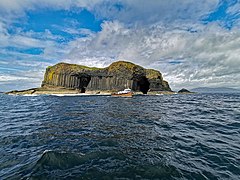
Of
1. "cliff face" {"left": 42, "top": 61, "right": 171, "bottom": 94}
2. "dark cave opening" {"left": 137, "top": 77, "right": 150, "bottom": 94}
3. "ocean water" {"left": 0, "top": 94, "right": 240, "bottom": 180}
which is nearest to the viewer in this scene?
"ocean water" {"left": 0, "top": 94, "right": 240, "bottom": 180}

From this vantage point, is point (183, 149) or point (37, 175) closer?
point (37, 175)

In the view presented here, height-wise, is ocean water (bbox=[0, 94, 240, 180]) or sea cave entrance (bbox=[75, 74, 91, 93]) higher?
sea cave entrance (bbox=[75, 74, 91, 93])

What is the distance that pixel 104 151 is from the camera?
8172 mm

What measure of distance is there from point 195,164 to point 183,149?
173 cm

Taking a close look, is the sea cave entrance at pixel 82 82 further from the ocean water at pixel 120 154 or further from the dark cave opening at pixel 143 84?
the ocean water at pixel 120 154

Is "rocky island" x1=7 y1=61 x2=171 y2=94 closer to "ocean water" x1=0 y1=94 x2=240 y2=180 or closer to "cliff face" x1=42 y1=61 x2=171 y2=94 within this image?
"cliff face" x1=42 y1=61 x2=171 y2=94

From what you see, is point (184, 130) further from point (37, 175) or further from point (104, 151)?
point (37, 175)

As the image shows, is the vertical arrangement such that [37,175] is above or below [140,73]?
below

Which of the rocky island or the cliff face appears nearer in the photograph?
the rocky island

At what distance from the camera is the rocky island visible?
104375 millimetres

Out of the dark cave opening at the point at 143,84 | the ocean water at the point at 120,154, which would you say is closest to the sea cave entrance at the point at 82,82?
the dark cave opening at the point at 143,84

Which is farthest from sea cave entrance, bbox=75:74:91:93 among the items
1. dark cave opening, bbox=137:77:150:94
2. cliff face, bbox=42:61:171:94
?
dark cave opening, bbox=137:77:150:94

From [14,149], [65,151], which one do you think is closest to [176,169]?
[65,151]

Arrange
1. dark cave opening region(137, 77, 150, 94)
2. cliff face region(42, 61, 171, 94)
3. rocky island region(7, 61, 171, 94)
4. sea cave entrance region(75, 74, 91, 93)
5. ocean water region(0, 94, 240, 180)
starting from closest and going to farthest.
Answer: ocean water region(0, 94, 240, 180)
rocky island region(7, 61, 171, 94)
cliff face region(42, 61, 171, 94)
sea cave entrance region(75, 74, 91, 93)
dark cave opening region(137, 77, 150, 94)
